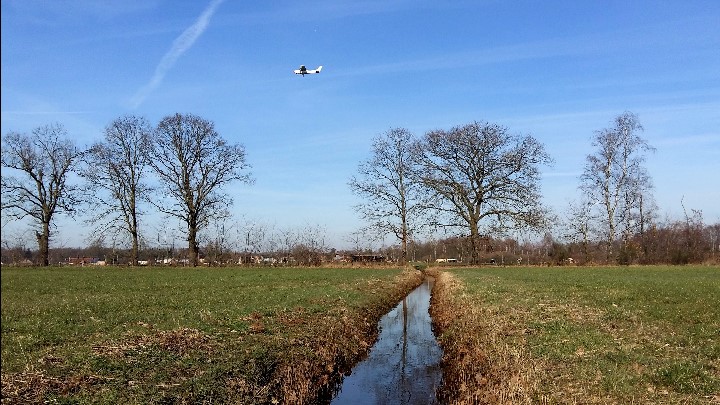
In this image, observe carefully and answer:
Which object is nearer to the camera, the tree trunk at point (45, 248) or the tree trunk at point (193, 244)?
the tree trunk at point (45, 248)

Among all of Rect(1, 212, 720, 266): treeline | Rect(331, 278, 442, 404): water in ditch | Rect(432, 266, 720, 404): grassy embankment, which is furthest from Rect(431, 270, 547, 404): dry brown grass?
Rect(1, 212, 720, 266): treeline

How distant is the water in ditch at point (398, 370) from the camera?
11.1m

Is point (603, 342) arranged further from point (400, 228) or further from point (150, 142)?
point (150, 142)

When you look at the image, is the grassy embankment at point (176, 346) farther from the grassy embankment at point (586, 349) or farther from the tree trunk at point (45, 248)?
the tree trunk at point (45, 248)

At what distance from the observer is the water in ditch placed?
11117 mm

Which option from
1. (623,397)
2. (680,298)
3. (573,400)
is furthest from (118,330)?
(680,298)

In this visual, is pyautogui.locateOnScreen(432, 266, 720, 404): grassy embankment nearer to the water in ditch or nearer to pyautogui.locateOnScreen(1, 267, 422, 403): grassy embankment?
the water in ditch

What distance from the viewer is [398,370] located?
13273 mm

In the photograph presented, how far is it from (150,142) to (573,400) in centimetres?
5038

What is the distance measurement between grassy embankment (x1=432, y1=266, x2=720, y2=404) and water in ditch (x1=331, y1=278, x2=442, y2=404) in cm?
53

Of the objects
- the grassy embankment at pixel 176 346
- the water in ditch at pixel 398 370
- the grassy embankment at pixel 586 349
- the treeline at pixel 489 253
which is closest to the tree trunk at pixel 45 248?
the treeline at pixel 489 253

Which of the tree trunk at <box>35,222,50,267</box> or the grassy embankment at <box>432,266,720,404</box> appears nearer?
the grassy embankment at <box>432,266,720,404</box>

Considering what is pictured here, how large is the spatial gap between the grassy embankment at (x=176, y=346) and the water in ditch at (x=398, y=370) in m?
0.47

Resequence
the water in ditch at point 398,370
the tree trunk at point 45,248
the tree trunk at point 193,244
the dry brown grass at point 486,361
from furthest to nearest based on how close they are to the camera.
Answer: the tree trunk at point 193,244 → the tree trunk at point 45,248 → the water in ditch at point 398,370 → the dry brown grass at point 486,361
